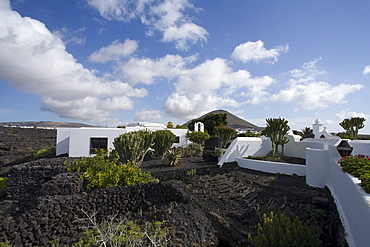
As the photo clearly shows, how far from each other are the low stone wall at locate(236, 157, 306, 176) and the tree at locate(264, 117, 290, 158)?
1675mm

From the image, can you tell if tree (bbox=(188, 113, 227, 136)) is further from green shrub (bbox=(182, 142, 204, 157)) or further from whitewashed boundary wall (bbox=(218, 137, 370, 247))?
whitewashed boundary wall (bbox=(218, 137, 370, 247))

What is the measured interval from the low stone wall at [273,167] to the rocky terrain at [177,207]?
41 centimetres

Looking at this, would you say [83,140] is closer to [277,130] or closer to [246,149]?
[246,149]

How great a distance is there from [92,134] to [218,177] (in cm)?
945

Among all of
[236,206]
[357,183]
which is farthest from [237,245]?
[357,183]

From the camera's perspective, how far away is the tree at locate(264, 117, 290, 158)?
11969 mm

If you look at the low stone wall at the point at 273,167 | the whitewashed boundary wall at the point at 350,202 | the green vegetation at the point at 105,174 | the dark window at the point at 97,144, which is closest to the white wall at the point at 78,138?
the dark window at the point at 97,144

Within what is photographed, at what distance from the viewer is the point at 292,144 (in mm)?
13023

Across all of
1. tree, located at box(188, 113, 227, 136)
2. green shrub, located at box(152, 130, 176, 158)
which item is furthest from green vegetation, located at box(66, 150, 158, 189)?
tree, located at box(188, 113, 227, 136)

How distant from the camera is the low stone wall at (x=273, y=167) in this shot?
966 cm

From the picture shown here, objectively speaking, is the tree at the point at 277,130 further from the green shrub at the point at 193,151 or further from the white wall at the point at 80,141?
the white wall at the point at 80,141

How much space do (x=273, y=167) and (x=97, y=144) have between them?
38.0 ft

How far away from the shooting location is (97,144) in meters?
14.8

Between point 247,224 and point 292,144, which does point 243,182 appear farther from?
point 292,144
